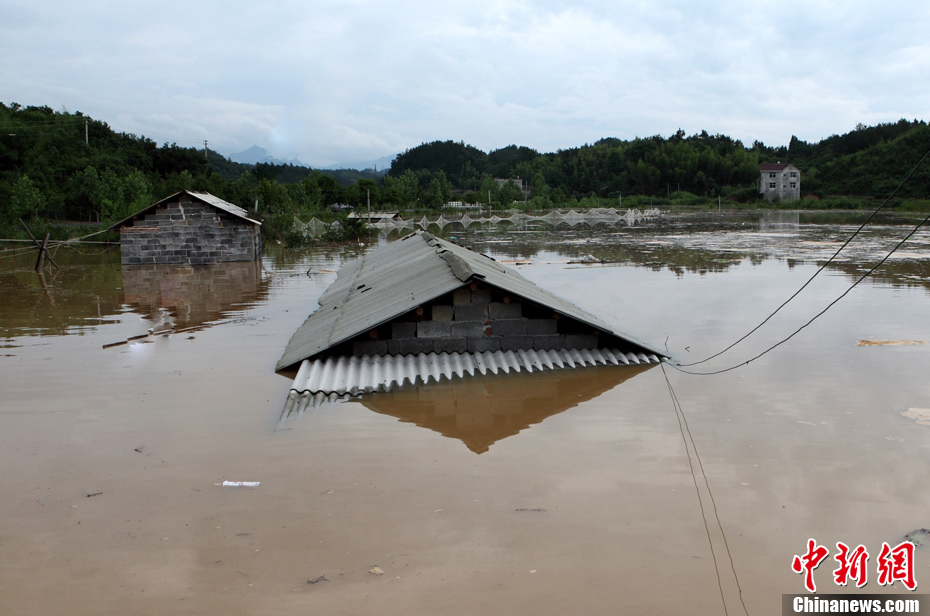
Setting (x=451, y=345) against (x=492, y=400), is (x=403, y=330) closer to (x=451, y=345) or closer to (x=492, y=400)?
(x=451, y=345)

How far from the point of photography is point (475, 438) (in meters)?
6.81

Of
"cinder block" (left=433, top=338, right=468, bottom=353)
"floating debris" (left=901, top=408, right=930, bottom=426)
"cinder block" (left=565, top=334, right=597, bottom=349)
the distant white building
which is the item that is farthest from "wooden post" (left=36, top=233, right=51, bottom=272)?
the distant white building

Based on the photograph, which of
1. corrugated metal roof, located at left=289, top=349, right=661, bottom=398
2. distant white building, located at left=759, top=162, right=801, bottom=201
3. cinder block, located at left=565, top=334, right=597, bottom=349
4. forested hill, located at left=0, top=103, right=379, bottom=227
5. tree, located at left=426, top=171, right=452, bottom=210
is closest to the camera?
corrugated metal roof, located at left=289, top=349, right=661, bottom=398

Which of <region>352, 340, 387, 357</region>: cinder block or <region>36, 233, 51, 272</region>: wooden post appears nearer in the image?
<region>352, 340, 387, 357</region>: cinder block

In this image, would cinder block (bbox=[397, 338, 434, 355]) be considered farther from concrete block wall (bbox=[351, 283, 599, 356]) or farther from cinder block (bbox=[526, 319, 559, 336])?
cinder block (bbox=[526, 319, 559, 336])

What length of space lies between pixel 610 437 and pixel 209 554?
12.0ft

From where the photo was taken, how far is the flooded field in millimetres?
4309

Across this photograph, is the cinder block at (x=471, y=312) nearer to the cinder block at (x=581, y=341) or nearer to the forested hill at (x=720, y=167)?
the cinder block at (x=581, y=341)

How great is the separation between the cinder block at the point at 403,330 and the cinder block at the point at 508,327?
989mm

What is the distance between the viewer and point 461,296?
354 inches

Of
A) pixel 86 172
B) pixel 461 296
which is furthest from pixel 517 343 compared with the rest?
pixel 86 172

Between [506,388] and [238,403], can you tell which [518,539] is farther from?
[238,403]

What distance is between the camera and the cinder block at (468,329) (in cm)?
906

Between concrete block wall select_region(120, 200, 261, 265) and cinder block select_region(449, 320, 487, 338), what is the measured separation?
17773mm
